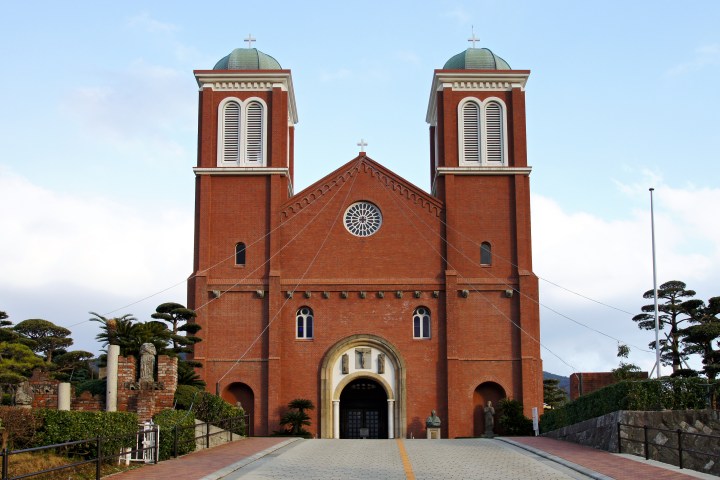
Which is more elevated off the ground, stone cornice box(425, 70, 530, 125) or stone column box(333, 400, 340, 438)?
stone cornice box(425, 70, 530, 125)

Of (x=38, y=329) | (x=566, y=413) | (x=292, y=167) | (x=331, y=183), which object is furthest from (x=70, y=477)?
(x=38, y=329)

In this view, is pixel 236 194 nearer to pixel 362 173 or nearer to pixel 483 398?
pixel 362 173

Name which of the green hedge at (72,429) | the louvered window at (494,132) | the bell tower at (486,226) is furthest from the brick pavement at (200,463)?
the louvered window at (494,132)

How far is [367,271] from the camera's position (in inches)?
1730

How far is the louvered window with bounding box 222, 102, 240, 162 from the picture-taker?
45438 mm

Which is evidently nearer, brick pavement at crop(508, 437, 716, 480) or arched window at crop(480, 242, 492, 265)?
brick pavement at crop(508, 437, 716, 480)

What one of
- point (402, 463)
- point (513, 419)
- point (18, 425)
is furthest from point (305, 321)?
point (18, 425)

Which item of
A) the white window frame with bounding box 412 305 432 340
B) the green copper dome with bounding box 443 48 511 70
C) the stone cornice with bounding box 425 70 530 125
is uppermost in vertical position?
the green copper dome with bounding box 443 48 511 70

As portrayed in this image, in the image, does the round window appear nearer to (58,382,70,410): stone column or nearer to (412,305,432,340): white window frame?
(412,305,432,340): white window frame

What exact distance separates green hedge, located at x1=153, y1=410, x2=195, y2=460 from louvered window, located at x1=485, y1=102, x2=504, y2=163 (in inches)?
956

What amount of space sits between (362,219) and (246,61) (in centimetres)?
1000

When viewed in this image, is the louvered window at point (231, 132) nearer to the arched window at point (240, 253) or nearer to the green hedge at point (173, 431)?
the arched window at point (240, 253)

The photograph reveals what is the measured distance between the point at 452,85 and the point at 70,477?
3270 cm

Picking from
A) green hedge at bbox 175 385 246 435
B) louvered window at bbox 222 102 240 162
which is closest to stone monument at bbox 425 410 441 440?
green hedge at bbox 175 385 246 435
